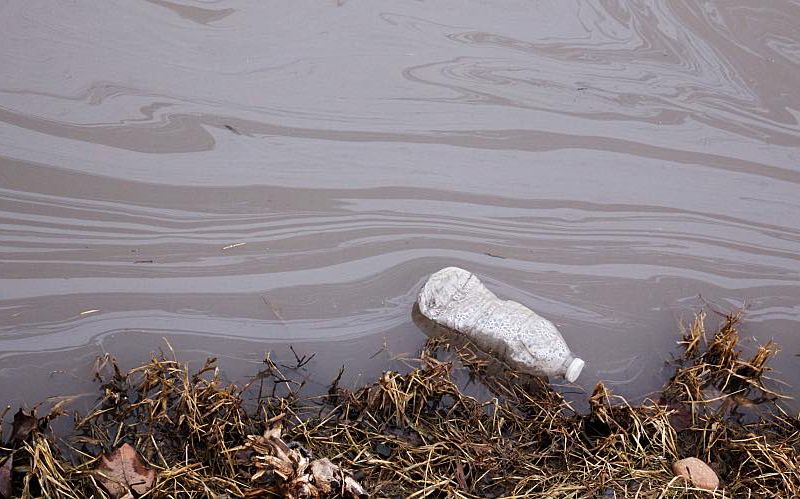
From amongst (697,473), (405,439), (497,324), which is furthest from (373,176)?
(697,473)

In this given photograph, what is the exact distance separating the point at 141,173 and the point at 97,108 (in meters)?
0.23

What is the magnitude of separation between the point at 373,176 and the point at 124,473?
0.99 metres

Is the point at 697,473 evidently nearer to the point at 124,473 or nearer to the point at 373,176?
the point at 373,176

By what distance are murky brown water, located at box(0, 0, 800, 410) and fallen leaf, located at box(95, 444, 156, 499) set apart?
9.0 inches

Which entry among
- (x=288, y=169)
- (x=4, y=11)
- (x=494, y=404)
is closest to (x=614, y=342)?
(x=494, y=404)

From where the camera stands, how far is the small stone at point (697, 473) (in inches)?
70.6

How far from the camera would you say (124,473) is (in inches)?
66.3

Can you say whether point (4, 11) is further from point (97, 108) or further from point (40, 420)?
point (40, 420)

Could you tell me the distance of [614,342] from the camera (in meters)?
2.05

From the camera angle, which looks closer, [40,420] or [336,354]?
[40,420]

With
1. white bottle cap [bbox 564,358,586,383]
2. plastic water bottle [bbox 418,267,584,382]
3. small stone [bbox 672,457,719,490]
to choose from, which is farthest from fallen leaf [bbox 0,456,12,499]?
small stone [bbox 672,457,719,490]

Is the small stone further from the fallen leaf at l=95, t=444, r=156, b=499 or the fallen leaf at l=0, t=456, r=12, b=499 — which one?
the fallen leaf at l=0, t=456, r=12, b=499

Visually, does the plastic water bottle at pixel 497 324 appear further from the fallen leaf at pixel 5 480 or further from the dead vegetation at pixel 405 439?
the fallen leaf at pixel 5 480

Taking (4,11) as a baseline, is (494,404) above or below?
below
